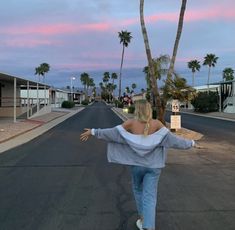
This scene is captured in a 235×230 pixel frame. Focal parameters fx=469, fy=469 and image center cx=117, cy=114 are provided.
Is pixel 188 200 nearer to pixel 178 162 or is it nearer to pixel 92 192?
pixel 92 192

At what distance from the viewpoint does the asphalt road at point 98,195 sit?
647 cm

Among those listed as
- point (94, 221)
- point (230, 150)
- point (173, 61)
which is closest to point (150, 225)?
point (94, 221)

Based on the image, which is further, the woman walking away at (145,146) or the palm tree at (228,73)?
the palm tree at (228,73)

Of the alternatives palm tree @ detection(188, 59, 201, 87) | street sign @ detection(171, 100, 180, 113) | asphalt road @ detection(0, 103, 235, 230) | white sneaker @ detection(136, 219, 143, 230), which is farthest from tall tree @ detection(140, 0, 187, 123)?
palm tree @ detection(188, 59, 201, 87)

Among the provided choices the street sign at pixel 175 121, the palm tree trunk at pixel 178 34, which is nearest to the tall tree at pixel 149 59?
the palm tree trunk at pixel 178 34

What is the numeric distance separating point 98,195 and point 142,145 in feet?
9.78

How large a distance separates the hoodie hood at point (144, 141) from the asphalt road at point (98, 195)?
1213mm

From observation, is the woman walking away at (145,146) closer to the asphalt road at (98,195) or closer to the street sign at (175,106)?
the asphalt road at (98,195)

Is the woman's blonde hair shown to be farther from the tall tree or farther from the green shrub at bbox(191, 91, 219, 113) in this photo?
the green shrub at bbox(191, 91, 219, 113)

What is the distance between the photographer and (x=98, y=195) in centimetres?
833

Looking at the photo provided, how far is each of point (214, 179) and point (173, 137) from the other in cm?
481

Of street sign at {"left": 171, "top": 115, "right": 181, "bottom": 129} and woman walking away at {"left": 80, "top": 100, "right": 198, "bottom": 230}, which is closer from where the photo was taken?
woman walking away at {"left": 80, "top": 100, "right": 198, "bottom": 230}

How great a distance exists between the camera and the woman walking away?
5.64m

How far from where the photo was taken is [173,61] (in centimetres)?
2438
